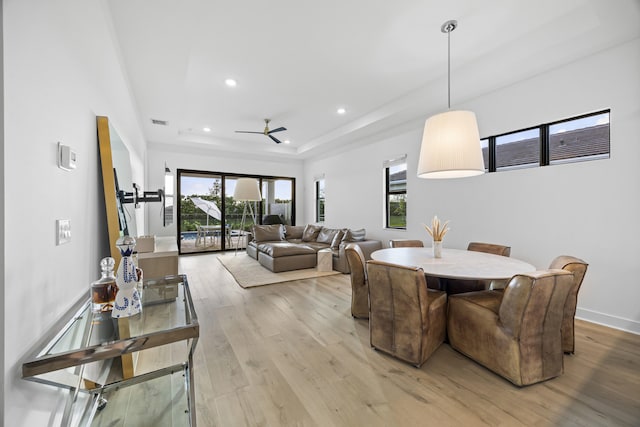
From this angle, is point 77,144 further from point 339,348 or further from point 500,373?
point 500,373

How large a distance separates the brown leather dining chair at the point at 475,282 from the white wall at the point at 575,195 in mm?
668

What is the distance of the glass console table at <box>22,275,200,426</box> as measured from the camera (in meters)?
0.94

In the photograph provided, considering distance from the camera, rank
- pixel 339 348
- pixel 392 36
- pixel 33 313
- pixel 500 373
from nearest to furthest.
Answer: pixel 33 313 → pixel 500 373 → pixel 339 348 → pixel 392 36

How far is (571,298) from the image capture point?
2170 millimetres

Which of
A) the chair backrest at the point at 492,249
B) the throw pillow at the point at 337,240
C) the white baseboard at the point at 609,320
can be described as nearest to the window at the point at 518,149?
the chair backrest at the point at 492,249

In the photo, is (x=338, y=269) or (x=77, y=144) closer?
(x=77, y=144)

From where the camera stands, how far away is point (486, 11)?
A: 2.42 meters

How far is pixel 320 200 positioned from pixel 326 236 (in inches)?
82.3

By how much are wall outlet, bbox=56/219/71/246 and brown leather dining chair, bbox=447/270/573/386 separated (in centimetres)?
266

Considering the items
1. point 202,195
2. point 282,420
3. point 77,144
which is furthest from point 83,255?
point 202,195

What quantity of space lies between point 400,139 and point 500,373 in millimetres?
4277

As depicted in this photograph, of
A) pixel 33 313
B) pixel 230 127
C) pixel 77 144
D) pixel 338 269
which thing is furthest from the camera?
pixel 230 127

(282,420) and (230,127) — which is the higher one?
(230,127)

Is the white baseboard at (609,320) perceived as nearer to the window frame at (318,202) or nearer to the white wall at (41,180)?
the white wall at (41,180)
